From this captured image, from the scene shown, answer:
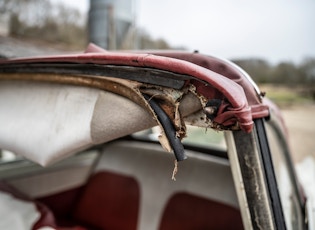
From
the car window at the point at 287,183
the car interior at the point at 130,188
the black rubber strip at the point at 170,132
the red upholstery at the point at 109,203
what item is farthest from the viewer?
the red upholstery at the point at 109,203

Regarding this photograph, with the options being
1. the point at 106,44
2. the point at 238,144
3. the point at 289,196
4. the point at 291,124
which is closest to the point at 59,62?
the point at 238,144

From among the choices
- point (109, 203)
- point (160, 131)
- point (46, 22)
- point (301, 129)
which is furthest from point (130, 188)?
point (301, 129)

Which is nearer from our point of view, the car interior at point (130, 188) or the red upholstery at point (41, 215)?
the red upholstery at point (41, 215)

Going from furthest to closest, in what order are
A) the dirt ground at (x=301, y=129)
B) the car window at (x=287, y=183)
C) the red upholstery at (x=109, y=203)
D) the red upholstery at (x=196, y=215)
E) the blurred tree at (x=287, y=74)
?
the blurred tree at (x=287, y=74) < the dirt ground at (x=301, y=129) < the red upholstery at (x=109, y=203) < the red upholstery at (x=196, y=215) < the car window at (x=287, y=183)

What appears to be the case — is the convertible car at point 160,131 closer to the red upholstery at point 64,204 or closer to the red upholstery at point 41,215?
the red upholstery at point 41,215

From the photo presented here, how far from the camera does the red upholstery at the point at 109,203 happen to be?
2270mm

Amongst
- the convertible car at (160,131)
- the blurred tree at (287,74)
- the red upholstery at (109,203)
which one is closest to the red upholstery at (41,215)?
the convertible car at (160,131)

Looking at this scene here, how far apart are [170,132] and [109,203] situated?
6.28 ft

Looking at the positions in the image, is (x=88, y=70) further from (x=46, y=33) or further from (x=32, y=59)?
(x=46, y=33)

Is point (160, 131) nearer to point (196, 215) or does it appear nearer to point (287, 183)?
point (287, 183)

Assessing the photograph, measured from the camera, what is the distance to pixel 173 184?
2.14m

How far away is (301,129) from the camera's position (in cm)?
1429

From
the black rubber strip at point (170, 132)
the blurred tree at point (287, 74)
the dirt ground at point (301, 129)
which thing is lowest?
the dirt ground at point (301, 129)

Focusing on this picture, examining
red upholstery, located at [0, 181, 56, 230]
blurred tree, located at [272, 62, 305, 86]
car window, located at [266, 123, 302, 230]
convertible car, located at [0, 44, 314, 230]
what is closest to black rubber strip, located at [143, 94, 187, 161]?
convertible car, located at [0, 44, 314, 230]
